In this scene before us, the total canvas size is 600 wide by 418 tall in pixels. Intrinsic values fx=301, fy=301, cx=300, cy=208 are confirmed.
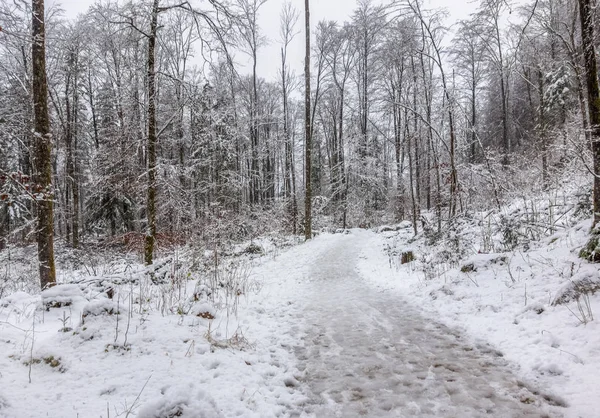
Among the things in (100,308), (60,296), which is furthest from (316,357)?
(60,296)

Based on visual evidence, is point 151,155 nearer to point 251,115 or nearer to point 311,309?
point 311,309

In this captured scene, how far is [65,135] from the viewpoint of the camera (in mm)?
17000

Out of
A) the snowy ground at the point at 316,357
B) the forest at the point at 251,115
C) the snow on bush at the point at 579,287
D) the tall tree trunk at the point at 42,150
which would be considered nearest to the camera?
the snowy ground at the point at 316,357

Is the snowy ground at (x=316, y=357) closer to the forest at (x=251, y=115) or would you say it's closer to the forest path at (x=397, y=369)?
the forest path at (x=397, y=369)

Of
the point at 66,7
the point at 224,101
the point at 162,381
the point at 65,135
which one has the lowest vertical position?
the point at 162,381

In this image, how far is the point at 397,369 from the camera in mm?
3416

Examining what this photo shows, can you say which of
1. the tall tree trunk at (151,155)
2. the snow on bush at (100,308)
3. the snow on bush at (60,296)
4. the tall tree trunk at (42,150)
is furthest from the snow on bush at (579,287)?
the tall tree trunk at (42,150)

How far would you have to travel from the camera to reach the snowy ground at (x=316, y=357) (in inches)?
101

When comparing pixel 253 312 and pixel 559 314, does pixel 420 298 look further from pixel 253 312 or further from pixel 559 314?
pixel 253 312

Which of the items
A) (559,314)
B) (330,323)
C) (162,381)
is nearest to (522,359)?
(559,314)

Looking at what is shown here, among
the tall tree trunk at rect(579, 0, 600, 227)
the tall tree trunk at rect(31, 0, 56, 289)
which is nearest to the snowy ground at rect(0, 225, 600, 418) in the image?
the tall tree trunk at rect(579, 0, 600, 227)

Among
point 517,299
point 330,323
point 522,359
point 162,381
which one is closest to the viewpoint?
point 162,381

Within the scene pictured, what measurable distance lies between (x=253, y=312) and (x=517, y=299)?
4.24 m

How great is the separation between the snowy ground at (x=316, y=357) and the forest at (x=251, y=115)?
1801 mm
